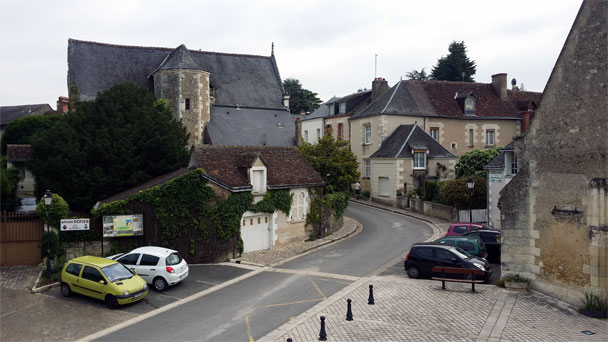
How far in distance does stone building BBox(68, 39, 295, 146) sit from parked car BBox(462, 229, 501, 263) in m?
21.9

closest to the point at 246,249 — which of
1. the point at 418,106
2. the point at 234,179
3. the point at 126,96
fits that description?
the point at 234,179

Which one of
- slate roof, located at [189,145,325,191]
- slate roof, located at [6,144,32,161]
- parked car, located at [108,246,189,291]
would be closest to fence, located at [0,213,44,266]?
parked car, located at [108,246,189,291]

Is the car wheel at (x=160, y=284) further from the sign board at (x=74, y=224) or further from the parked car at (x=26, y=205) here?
the parked car at (x=26, y=205)

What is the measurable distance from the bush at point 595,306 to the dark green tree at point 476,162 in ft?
67.4

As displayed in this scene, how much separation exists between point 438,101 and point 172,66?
24082mm

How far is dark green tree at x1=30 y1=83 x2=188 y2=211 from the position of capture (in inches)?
969

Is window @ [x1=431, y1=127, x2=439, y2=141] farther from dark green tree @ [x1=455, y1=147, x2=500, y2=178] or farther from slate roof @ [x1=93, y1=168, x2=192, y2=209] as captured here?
slate roof @ [x1=93, y1=168, x2=192, y2=209]

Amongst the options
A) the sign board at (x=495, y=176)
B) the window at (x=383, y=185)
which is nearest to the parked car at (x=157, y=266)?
the sign board at (x=495, y=176)

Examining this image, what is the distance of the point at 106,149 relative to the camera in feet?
80.7

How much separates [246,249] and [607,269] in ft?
48.7

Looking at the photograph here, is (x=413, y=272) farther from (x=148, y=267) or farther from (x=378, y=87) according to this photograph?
(x=378, y=87)

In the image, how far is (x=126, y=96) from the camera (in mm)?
27094

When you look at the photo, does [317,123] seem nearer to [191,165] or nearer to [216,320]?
[191,165]

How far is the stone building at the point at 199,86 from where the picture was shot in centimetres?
3688
